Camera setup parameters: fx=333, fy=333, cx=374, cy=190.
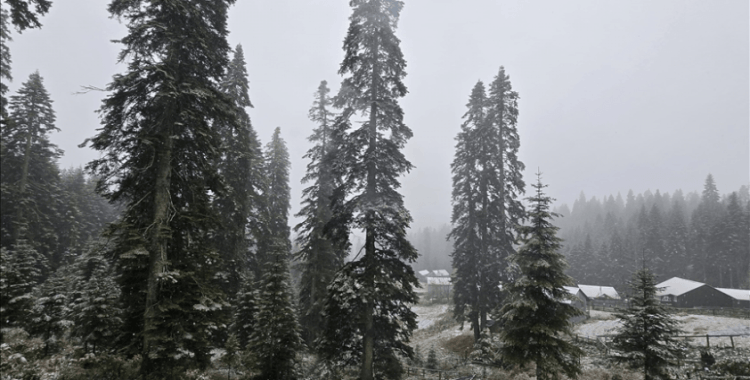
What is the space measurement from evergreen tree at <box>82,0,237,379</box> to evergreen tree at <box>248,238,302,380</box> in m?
6.35

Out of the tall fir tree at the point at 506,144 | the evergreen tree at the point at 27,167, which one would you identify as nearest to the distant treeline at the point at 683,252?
the tall fir tree at the point at 506,144

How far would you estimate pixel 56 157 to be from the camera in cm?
3075

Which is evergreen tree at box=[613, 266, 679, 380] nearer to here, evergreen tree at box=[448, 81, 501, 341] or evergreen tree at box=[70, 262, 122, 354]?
evergreen tree at box=[448, 81, 501, 341]

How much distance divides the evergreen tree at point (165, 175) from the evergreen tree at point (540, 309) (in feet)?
37.9

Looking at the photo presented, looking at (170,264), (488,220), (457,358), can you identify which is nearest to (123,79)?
(170,264)

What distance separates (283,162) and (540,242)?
2413 cm

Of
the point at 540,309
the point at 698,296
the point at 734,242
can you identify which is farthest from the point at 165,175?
the point at 734,242

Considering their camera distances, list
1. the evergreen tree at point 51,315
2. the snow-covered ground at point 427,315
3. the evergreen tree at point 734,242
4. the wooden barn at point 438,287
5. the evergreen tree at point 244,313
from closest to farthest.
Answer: the evergreen tree at point 51,315 < the evergreen tree at point 244,313 < the snow-covered ground at point 427,315 < the evergreen tree at point 734,242 < the wooden barn at point 438,287

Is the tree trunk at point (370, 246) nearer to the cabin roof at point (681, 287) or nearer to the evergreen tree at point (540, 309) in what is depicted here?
the evergreen tree at point (540, 309)

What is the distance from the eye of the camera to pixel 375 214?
489 inches

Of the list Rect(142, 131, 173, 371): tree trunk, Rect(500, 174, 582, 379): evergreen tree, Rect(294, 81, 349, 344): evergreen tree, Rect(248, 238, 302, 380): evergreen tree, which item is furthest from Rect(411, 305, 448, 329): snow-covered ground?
Rect(142, 131, 173, 371): tree trunk

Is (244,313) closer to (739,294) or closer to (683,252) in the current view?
(739,294)

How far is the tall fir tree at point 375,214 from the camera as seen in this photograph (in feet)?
40.7

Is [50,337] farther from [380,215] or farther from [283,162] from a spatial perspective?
[380,215]
